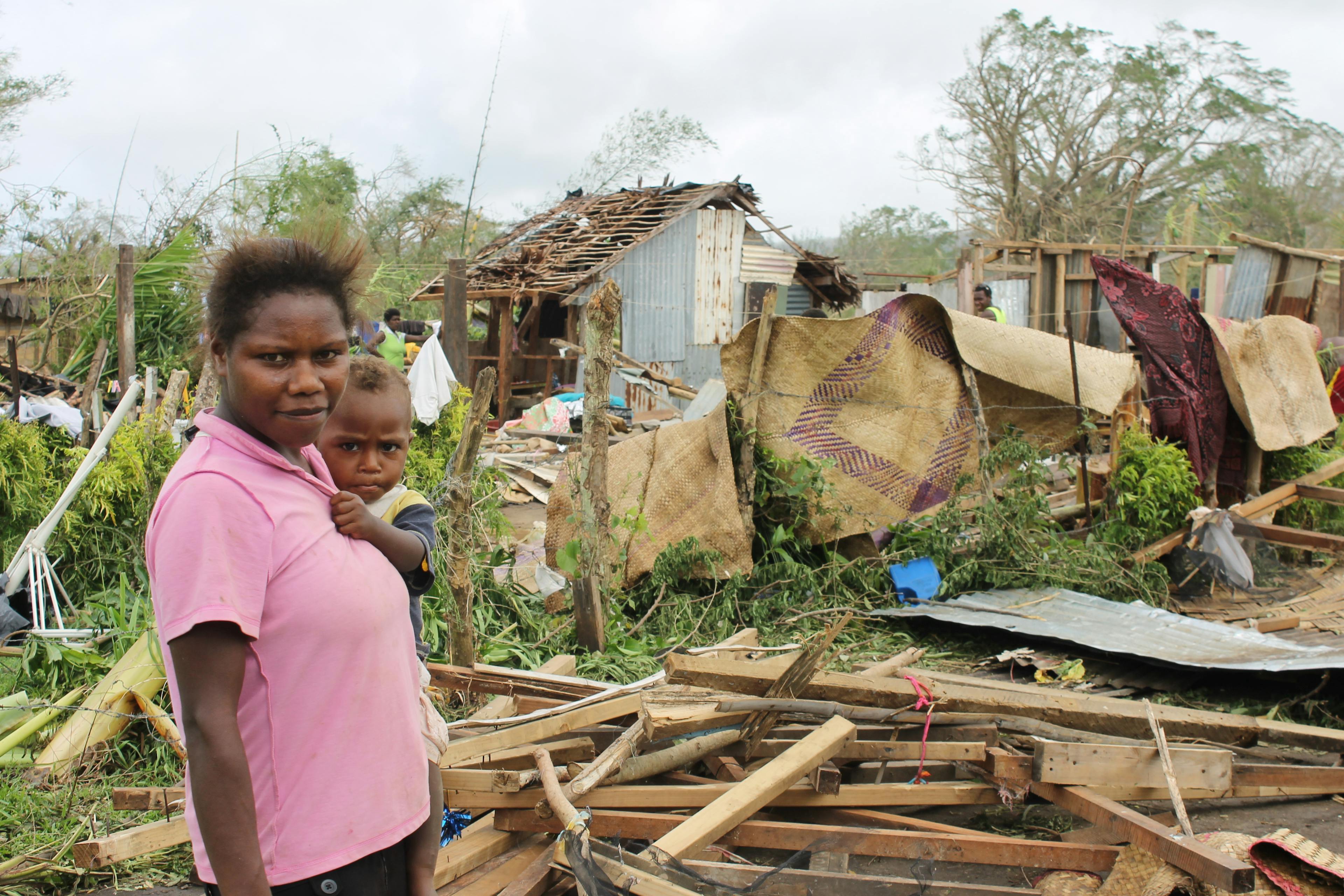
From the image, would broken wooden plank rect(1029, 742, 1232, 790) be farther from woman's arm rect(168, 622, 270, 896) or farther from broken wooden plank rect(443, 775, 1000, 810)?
woman's arm rect(168, 622, 270, 896)

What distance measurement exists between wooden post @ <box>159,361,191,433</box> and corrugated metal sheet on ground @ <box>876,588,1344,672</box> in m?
4.32

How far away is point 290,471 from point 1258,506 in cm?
726

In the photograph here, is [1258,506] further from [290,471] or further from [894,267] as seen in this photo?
[894,267]

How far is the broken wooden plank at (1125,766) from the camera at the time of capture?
2.85 m

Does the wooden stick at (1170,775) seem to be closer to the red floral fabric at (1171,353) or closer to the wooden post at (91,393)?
the red floral fabric at (1171,353)

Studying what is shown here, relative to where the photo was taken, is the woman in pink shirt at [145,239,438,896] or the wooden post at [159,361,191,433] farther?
the wooden post at [159,361,191,433]

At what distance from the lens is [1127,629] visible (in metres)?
4.97

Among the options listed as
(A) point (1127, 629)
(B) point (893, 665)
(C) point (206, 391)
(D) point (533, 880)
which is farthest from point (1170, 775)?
(C) point (206, 391)

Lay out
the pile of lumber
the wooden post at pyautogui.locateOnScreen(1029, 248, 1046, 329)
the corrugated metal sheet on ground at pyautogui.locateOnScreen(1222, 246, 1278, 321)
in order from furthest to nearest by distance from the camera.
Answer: the wooden post at pyautogui.locateOnScreen(1029, 248, 1046, 329), the corrugated metal sheet on ground at pyautogui.locateOnScreen(1222, 246, 1278, 321), the pile of lumber

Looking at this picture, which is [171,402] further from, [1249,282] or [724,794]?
[1249,282]

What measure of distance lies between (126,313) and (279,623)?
21.6 ft

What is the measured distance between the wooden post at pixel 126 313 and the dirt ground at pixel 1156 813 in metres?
4.87

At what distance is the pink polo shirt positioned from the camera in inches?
45.7

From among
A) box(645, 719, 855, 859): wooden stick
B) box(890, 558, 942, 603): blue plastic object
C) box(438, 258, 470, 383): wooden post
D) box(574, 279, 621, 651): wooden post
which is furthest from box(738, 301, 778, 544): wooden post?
box(645, 719, 855, 859): wooden stick
